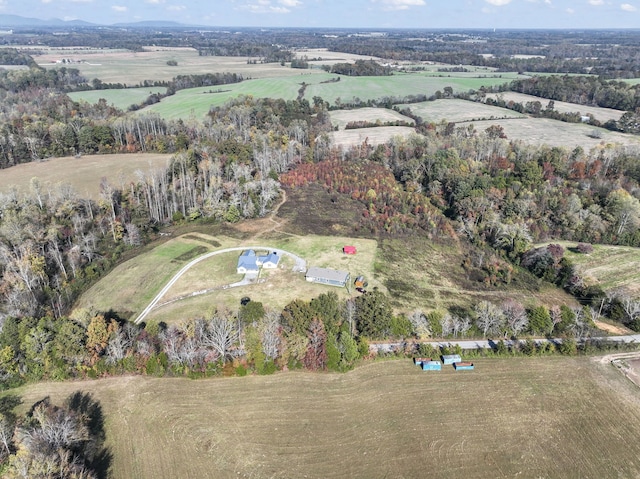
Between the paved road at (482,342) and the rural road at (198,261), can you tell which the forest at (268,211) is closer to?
the paved road at (482,342)

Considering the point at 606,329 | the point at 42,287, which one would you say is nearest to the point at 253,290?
the point at 42,287

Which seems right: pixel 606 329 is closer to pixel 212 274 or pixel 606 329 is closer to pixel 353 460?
pixel 353 460

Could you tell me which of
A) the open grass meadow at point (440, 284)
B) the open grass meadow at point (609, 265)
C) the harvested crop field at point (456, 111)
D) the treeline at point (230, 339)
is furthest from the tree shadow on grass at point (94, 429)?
the harvested crop field at point (456, 111)

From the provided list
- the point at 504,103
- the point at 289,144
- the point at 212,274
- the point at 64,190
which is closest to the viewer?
A: the point at 212,274

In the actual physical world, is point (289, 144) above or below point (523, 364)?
above

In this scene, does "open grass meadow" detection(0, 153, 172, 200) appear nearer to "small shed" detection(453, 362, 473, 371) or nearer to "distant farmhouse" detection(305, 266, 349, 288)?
"distant farmhouse" detection(305, 266, 349, 288)

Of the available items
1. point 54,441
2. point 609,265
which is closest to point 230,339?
point 54,441

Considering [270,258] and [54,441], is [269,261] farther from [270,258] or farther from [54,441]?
[54,441]
